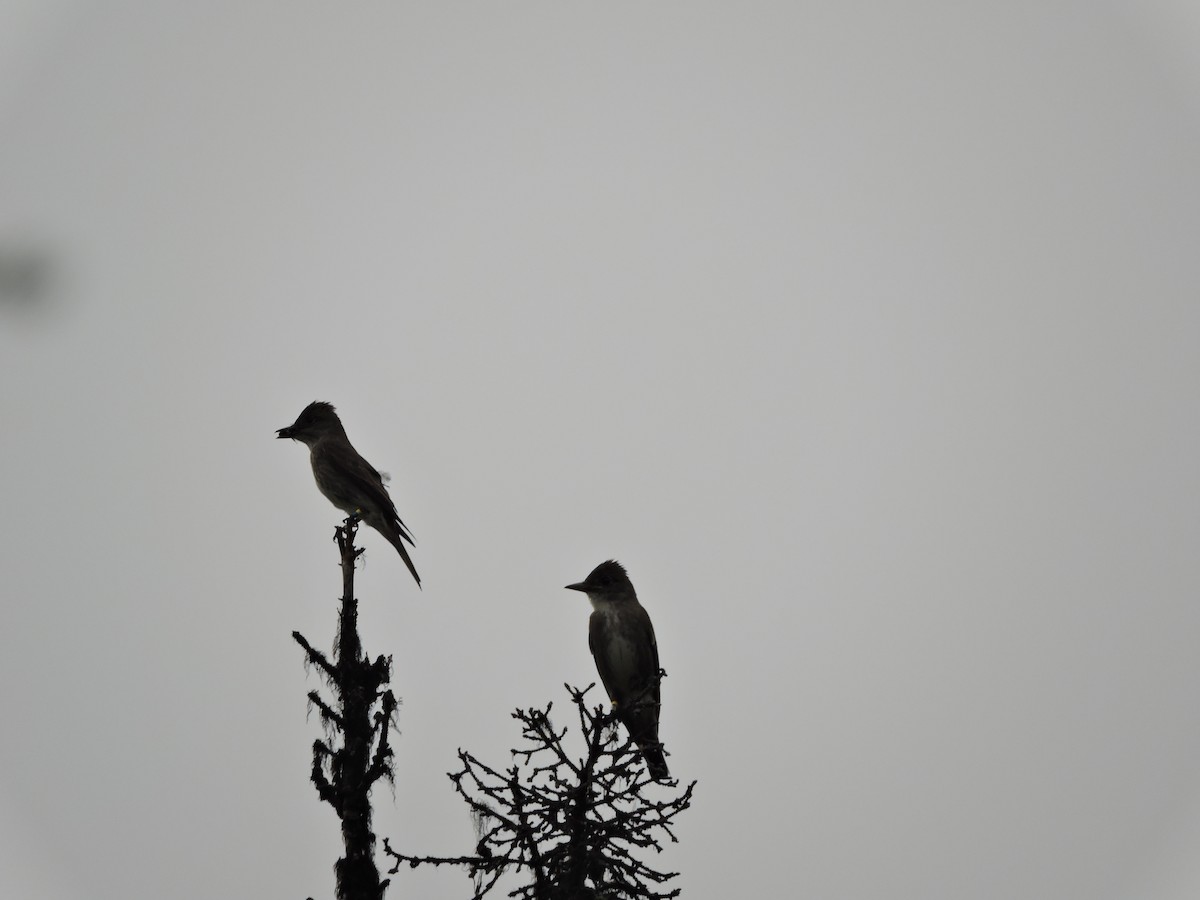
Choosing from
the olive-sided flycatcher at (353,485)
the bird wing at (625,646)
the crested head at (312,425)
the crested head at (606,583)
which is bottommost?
the bird wing at (625,646)

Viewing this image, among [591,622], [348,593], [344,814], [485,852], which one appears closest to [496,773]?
[485,852]

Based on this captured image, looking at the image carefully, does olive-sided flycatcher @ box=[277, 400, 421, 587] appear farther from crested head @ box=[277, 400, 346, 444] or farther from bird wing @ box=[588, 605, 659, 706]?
bird wing @ box=[588, 605, 659, 706]

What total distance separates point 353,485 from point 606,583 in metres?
2.90

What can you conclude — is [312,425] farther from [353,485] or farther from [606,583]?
[606,583]

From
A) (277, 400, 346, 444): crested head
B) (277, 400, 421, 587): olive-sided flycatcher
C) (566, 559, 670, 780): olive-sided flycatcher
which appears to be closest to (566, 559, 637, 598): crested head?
(566, 559, 670, 780): olive-sided flycatcher

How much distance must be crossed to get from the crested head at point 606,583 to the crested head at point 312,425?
3368 millimetres

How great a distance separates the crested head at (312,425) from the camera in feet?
40.2

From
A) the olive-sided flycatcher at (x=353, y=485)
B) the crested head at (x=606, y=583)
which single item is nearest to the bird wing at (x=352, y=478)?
the olive-sided flycatcher at (x=353, y=485)

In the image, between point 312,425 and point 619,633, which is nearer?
point 619,633

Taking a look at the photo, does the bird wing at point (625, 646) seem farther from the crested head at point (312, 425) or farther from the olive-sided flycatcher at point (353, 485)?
the crested head at point (312, 425)

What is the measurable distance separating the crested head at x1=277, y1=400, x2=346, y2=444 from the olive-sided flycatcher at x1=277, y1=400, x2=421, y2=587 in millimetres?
58

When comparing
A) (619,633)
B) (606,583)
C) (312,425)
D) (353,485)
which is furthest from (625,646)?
(312,425)

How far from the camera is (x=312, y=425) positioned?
1229cm

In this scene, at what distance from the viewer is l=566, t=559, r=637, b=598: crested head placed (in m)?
11.1
